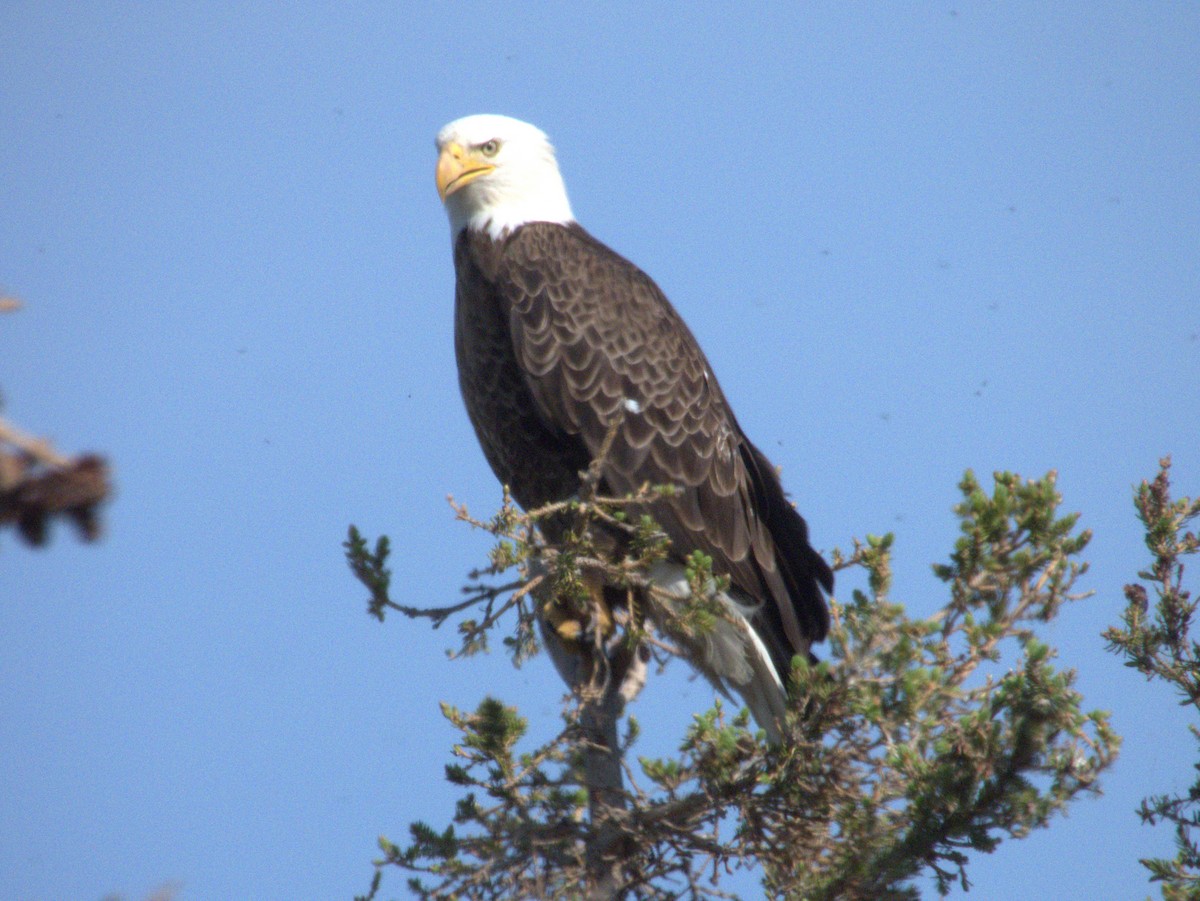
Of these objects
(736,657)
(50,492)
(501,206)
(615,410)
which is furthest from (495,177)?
(50,492)

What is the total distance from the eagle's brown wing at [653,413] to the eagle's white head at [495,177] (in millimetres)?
193

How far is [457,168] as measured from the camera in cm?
540

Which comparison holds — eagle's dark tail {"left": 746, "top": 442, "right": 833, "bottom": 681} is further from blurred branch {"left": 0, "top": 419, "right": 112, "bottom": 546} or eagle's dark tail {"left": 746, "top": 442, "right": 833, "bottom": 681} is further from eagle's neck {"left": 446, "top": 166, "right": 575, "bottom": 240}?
blurred branch {"left": 0, "top": 419, "right": 112, "bottom": 546}

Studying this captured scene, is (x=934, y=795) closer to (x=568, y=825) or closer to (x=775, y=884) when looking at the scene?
(x=775, y=884)

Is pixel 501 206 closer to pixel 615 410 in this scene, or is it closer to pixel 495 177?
pixel 495 177

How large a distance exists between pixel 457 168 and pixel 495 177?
18cm

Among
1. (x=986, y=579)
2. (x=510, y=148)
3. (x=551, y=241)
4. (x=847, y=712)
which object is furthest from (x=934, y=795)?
(x=510, y=148)

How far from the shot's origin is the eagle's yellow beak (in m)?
5.36

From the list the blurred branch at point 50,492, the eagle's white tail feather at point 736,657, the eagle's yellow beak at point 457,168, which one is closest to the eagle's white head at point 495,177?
the eagle's yellow beak at point 457,168

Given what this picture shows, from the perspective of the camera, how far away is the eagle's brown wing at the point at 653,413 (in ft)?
16.1

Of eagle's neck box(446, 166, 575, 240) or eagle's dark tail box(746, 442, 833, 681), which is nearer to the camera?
eagle's dark tail box(746, 442, 833, 681)

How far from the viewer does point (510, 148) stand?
5.48m

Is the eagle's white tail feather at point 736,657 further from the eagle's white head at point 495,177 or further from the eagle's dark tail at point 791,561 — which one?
the eagle's white head at point 495,177

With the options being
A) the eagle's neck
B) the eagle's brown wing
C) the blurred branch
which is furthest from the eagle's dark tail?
→ the blurred branch
